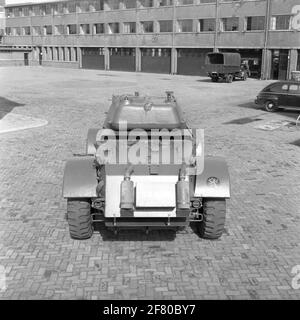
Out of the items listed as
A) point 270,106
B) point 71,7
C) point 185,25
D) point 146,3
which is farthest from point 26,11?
point 270,106

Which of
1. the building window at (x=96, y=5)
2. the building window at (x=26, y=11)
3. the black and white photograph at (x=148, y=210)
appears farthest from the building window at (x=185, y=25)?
the building window at (x=26, y=11)

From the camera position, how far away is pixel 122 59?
A: 188 ft

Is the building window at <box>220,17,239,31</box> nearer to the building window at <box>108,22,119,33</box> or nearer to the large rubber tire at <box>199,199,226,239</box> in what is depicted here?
the building window at <box>108,22,119,33</box>

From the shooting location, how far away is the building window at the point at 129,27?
181 ft

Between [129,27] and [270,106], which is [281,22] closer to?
[129,27]

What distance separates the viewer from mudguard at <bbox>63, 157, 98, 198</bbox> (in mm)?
6602

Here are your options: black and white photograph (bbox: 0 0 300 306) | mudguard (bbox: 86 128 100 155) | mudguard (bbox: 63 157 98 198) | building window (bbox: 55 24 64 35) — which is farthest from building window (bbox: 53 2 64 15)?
mudguard (bbox: 63 157 98 198)

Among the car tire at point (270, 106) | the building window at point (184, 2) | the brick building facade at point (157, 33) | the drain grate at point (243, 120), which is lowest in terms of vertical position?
the drain grate at point (243, 120)

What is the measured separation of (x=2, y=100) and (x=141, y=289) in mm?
22392

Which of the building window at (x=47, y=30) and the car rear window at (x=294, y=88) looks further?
the building window at (x=47, y=30)

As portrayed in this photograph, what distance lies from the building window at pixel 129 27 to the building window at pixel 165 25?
455 cm

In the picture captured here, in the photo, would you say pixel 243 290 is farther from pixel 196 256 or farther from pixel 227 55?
pixel 227 55

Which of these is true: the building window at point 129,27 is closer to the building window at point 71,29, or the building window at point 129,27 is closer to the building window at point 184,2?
the building window at point 184,2

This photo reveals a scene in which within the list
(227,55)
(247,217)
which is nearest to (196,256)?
(247,217)
